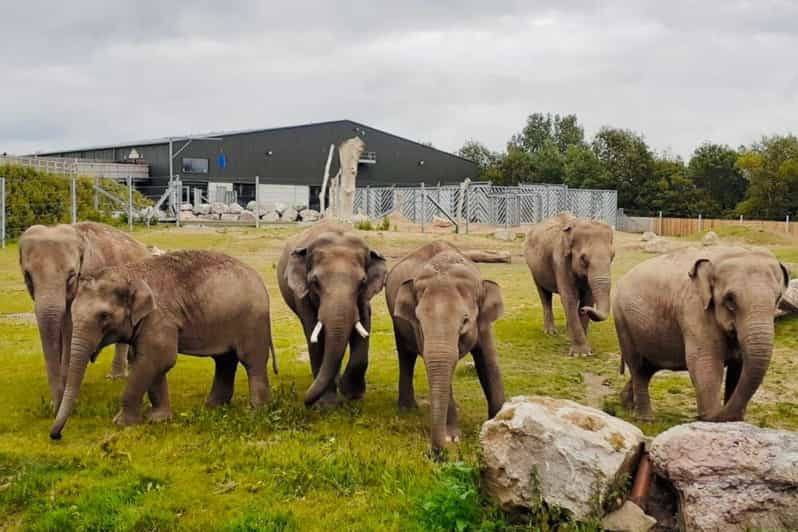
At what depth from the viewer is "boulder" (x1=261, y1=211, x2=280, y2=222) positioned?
170ft

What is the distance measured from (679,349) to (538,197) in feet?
130

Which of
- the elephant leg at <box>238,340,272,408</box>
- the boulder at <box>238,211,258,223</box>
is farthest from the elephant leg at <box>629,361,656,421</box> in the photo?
the boulder at <box>238,211,258,223</box>

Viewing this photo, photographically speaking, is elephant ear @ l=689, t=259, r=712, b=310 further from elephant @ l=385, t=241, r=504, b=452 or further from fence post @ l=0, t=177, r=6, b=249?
fence post @ l=0, t=177, r=6, b=249

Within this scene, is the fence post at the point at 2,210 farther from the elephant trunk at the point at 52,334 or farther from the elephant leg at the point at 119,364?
the elephant trunk at the point at 52,334

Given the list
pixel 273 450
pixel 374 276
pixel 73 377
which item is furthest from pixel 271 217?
pixel 273 450

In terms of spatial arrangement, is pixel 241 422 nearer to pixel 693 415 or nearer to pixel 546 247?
pixel 693 415

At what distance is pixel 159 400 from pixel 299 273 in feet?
6.33

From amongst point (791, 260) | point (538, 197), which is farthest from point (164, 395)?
point (538, 197)

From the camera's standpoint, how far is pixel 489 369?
27.6ft

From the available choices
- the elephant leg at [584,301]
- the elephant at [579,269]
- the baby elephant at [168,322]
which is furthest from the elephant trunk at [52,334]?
the elephant leg at [584,301]

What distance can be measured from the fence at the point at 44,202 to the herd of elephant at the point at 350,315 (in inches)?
798

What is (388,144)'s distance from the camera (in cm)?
6825

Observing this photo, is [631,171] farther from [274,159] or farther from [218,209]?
[218,209]

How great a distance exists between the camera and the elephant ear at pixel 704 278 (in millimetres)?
7996
